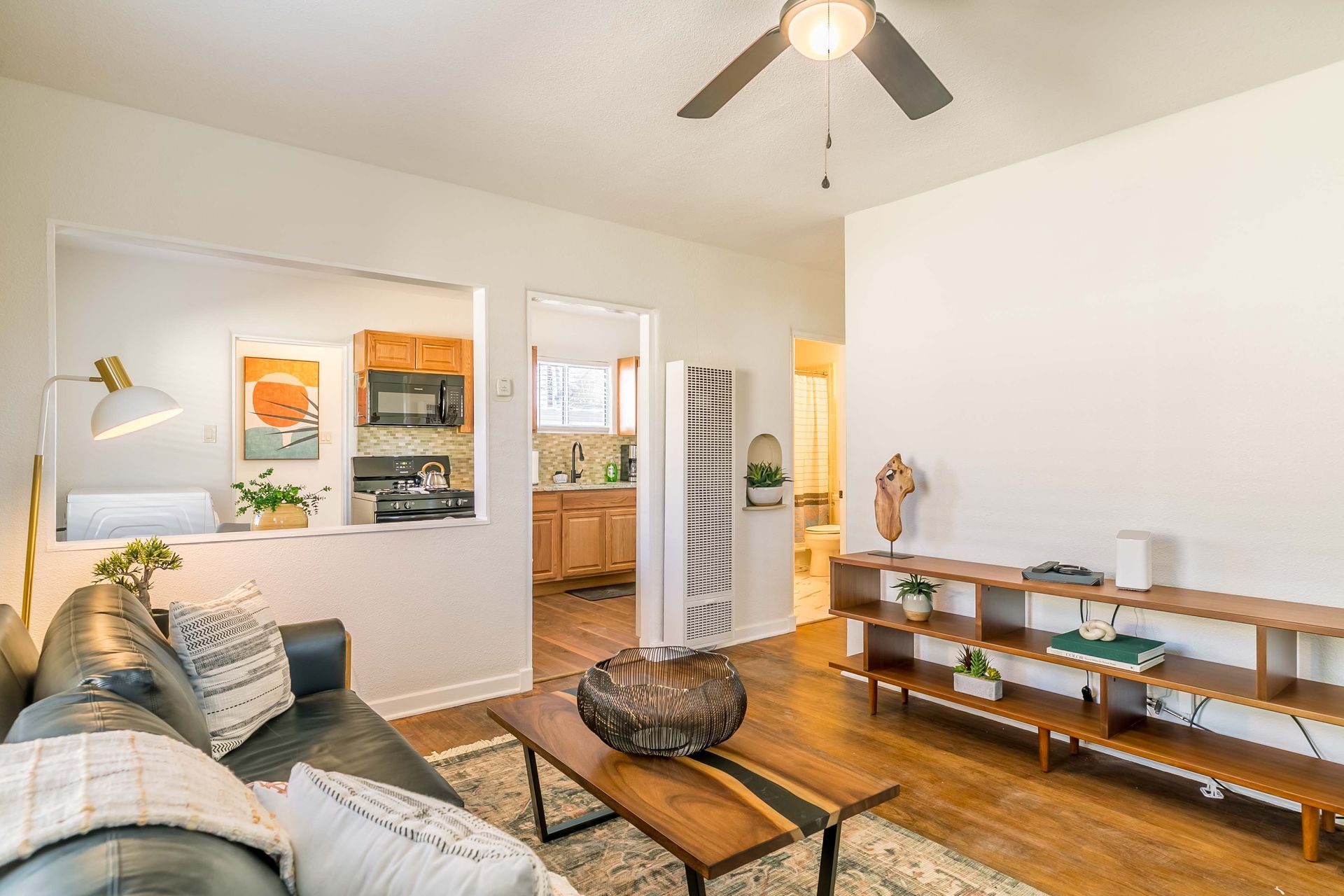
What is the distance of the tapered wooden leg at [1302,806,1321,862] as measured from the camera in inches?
90.0

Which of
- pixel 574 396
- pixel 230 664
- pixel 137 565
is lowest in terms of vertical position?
pixel 230 664

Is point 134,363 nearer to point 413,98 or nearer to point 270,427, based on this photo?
point 270,427

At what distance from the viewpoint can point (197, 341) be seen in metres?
5.23

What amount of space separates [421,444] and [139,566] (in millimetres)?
3431

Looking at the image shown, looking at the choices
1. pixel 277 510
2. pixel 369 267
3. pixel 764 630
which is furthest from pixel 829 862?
pixel 764 630

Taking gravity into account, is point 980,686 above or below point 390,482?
below

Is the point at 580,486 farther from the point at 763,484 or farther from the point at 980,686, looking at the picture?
the point at 980,686

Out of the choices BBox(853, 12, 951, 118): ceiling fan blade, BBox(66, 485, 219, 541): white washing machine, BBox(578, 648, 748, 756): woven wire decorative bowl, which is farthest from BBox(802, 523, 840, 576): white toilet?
BBox(853, 12, 951, 118): ceiling fan blade

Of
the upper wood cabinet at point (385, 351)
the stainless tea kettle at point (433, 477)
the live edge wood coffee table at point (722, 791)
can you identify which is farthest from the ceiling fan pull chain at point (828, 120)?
the stainless tea kettle at point (433, 477)

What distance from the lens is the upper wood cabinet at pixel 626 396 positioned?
282 inches

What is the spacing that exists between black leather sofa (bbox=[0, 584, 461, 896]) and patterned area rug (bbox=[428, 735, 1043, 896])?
0.62 metres

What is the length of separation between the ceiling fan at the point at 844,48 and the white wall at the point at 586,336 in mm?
4717

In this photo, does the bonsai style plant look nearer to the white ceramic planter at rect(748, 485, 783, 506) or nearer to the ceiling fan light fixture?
the ceiling fan light fixture

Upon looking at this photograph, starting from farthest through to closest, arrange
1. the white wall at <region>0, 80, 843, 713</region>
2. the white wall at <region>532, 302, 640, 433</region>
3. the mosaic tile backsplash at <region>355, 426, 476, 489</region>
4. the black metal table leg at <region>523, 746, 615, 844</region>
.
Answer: the white wall at <region>532, 302, 640, 433</region>, the mosaic tile backsplash at <region>355, 426, 476, 489</region>, the white wall at <region>0, 80, 843, 713</region>, the black metal table leg at <region>523, 746, 615, 844</region>
